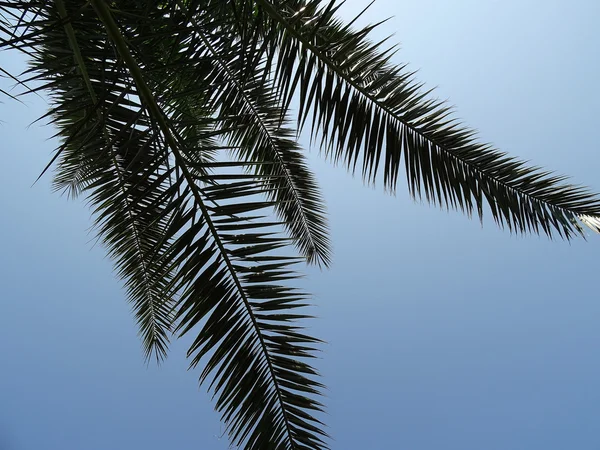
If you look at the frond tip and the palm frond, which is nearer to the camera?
the frond tip

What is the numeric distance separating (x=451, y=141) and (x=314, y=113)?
94 cm

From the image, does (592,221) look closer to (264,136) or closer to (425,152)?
(425,152)

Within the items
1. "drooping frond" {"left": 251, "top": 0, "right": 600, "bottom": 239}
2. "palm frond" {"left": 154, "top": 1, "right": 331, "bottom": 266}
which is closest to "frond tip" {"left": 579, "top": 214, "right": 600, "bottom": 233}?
"drooping frond" {"left": 251, "top": 0, "right": 600, "bottom": 239}

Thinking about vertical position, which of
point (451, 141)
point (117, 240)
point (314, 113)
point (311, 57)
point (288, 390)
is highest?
point (451, 141)

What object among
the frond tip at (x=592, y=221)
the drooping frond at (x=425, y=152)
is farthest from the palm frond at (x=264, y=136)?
the frond tip at (x=592, y=221)

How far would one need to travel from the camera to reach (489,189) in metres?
2.55

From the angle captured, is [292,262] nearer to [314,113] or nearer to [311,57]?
[314,113]

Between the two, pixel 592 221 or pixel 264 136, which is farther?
pixel 264 136

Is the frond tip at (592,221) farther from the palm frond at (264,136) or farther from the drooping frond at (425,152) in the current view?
the palm frond at (264,136)

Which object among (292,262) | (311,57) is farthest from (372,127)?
(292,262)

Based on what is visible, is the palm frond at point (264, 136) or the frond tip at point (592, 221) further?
the palm frond at point (264, 136)

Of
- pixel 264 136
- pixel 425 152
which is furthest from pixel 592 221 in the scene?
pixel 264 136

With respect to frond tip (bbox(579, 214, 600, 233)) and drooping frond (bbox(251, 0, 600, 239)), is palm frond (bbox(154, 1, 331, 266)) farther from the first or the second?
frond tip (bbox(579, 214, 600, 233))

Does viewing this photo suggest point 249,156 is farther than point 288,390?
Yes
